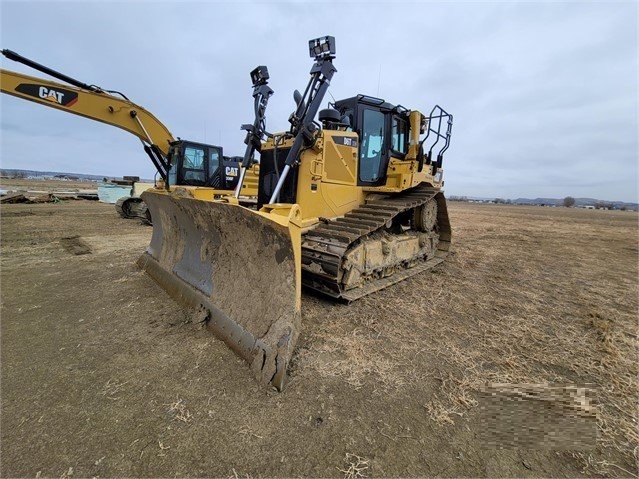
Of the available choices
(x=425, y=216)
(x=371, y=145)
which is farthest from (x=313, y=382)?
(x=425, y=216)

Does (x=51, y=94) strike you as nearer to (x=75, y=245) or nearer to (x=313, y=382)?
(x=75, y=245)

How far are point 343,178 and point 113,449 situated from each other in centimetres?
471

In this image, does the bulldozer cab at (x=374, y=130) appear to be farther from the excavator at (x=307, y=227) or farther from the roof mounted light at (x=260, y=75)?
the roof mounted light at (x=260, y=75)

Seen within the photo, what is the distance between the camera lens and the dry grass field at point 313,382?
2039 mm

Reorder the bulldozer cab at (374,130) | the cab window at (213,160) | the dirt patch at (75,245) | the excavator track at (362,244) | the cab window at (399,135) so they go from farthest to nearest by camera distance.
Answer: the cab window at (213,160), the dirt patch at (75,245), the cab window at (399,135), the bulldozer cab at (374,130), the excavator track at (362,244)

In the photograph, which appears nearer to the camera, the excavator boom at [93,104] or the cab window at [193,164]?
the excavator boom at [93,104]

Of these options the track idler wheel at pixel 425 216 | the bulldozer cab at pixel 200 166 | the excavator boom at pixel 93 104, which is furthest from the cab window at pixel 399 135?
the bulldozer cab at pixel 200 166

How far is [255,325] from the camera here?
318 centimetres

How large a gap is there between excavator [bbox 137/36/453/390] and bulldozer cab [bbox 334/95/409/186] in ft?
0.07

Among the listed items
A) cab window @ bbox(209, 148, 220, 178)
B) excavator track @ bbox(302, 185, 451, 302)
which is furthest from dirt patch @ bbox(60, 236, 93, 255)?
excavator track @ bbox(302, 185, 451, 302)

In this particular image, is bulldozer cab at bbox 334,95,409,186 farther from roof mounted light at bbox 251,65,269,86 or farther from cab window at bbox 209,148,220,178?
cab window at bbox 209,148,220,178

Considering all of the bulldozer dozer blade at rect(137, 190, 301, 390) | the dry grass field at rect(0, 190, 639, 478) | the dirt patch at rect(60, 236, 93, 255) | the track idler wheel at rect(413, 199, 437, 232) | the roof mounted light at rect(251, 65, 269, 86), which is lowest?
the dry grass field at rect(0, 190, 639, 478)

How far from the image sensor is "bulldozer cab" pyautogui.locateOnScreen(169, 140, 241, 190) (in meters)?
10.7

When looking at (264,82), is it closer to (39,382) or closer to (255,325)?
(255,325)
